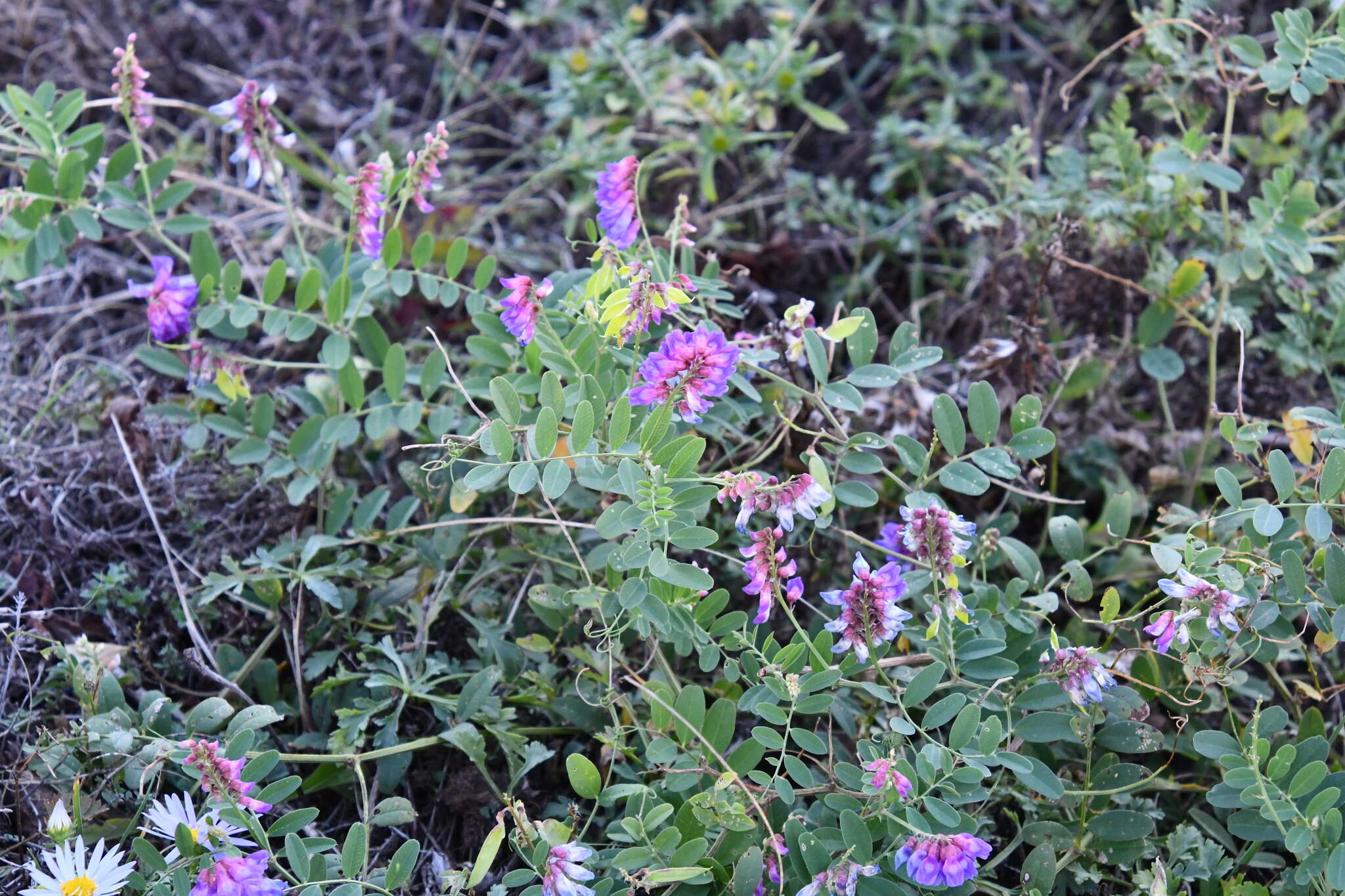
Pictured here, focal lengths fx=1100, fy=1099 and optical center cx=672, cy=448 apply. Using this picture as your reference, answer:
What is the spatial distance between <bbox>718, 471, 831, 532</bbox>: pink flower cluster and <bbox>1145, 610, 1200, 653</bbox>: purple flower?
1.78ft

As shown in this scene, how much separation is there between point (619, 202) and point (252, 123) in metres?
0.85

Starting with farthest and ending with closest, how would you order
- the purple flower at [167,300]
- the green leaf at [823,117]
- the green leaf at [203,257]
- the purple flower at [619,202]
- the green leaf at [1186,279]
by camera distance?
1. the green leaf at [823,117]
2. the green leaf at [1186,279]
3. the green leaf at [203,257]
4. the purple flower at [167,300]
5. the purple flower at [619,202]

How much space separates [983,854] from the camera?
5.01 ft

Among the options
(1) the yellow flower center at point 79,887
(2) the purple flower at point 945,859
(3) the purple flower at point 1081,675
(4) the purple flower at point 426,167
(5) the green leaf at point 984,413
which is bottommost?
(1) the yellow flower center at point 79,887

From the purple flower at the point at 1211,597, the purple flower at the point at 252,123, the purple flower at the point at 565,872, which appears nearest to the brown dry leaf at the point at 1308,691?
the purple flower at the point at 1211,597

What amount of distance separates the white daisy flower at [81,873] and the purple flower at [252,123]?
1.29 meters

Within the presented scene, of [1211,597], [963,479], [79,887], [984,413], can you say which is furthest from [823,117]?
[79,887]

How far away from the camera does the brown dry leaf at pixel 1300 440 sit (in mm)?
2115

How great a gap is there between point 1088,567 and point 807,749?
0.93 meters

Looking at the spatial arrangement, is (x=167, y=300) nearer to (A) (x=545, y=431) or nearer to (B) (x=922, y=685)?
(A) (x=545, y=431)

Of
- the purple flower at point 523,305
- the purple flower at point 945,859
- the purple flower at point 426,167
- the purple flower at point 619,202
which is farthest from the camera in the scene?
the purple flower at point 426,167

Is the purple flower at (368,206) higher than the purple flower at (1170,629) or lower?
higher

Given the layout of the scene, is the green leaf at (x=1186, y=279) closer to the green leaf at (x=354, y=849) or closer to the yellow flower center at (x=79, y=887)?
the green leaf at (x=354, y=849)

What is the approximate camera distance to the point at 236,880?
1.55m
